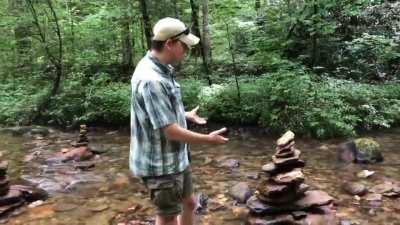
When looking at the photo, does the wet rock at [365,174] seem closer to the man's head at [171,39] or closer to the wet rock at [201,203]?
the wet rock at [201,203]

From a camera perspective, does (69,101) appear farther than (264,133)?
Yes

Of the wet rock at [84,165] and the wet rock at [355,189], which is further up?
the wet rock at [355,189]

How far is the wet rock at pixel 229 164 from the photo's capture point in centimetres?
772

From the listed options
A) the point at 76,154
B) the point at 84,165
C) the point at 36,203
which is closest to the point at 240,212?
the point at 36,203

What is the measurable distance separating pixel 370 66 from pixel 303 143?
17.1 ft

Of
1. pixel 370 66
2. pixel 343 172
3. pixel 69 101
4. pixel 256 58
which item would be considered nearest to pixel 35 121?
pixel 69 101

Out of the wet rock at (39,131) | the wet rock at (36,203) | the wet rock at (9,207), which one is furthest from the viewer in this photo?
the wet rock at (39,131)

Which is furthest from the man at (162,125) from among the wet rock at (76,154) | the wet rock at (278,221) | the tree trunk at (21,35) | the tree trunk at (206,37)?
the tree trunk at (21,35)

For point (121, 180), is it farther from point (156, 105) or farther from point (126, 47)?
point (126, 47)

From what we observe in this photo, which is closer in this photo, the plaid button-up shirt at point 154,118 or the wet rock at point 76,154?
the plaid button-up shirt at point 154,118

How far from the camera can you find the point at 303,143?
29.8 ft

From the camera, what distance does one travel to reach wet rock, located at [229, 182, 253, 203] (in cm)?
602

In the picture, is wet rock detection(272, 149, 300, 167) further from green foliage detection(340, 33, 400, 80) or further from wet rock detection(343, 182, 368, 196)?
green foliage detection(340, 33, 400, 80)

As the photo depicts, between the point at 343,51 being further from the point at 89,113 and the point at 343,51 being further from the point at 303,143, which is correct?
the point at 89,113
